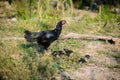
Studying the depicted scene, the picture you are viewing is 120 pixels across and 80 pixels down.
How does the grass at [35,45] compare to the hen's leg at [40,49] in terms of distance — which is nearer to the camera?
A: the grass at [35,45]

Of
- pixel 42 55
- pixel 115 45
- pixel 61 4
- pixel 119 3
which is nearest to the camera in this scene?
pixel 42 55

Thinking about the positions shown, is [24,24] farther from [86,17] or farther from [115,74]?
[115,74]

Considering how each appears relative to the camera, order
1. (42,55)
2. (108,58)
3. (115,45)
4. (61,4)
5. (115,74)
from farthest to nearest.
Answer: (61,4), (115,45), (108,58), (42,55), (115,74)

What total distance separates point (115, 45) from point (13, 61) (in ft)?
12.8

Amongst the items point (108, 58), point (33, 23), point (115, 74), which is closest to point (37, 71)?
point (115, 74)

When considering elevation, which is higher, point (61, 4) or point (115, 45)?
point (61, 4)

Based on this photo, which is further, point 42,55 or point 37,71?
point 42,55

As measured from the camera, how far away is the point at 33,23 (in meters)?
11.3

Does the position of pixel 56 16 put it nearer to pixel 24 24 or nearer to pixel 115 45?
pixel 24 24

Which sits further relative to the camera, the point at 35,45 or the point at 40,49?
the point at 35,45

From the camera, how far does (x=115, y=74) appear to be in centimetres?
708

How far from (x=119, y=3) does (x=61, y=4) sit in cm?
365

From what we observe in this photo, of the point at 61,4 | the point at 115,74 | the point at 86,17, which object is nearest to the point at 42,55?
the point at 115,74

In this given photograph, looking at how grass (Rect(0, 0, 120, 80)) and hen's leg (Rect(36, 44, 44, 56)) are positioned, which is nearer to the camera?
grass (Rect(0, 0, 120, 80))
